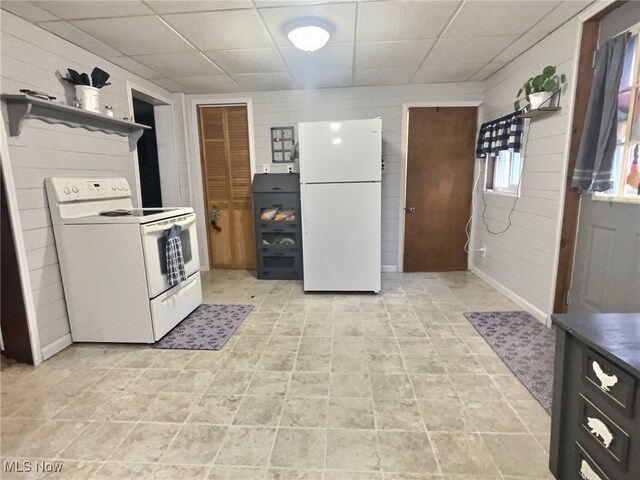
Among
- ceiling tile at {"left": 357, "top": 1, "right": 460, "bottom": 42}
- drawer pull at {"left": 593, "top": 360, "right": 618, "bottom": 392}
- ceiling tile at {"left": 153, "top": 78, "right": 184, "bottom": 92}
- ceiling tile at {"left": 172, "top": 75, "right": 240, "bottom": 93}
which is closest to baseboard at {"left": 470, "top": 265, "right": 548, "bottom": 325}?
drawer pull at {"left": 593, "top": 360, "right": 618, "bottom": 392}

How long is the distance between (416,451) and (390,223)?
3.12 metres

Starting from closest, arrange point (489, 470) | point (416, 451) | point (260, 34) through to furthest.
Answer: point (489, 470), point (416, 451), point (260, 34)

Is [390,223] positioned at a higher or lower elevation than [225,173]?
lower

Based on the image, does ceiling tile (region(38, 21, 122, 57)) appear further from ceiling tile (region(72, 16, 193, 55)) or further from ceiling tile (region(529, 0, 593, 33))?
ceiling tile (region(529, 0, 593, 33))

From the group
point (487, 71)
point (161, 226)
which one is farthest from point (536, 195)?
point (161, 226)

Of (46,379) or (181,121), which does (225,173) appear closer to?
(181,121)

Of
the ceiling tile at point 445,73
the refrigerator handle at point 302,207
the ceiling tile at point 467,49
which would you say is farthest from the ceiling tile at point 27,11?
the ceiling tile at point 445,73

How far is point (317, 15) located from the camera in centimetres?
232

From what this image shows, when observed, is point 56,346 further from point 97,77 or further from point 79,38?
point 79,38

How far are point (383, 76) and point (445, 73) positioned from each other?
0.69 meters

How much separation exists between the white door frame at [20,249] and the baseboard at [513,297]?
3.95 meters

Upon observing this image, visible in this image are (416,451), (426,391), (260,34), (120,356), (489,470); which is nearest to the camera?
(489,470)

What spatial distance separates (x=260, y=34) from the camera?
2592 mm

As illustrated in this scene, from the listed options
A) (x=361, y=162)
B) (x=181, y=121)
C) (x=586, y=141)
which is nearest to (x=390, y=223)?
(x=361, y=162)
